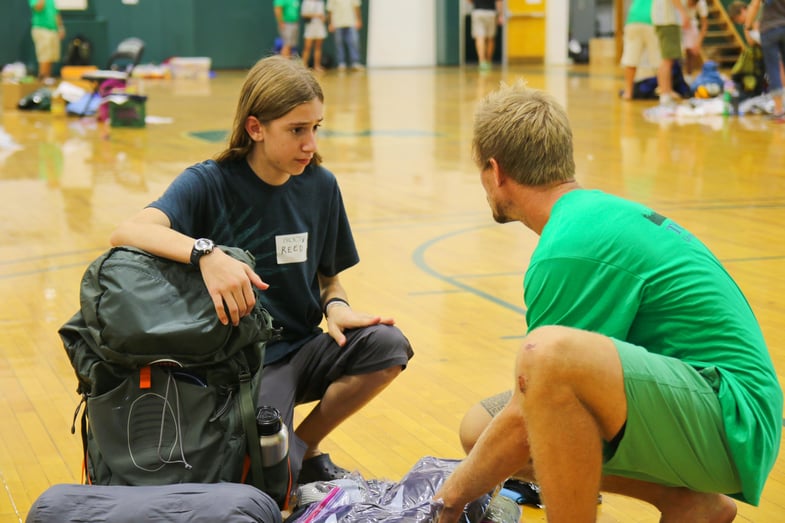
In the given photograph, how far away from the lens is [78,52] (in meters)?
22.3

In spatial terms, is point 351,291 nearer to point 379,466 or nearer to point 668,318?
point 379,466

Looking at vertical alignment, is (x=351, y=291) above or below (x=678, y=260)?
below

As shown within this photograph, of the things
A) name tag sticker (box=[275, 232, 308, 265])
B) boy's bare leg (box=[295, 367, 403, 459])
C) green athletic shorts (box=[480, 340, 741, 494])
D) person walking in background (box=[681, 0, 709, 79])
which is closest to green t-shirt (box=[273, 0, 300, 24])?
person walking in background (box=[681, 0, 709, 79])

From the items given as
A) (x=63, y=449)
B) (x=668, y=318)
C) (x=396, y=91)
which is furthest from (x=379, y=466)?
(x=396, y=91)

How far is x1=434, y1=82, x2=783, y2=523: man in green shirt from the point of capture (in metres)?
2.36

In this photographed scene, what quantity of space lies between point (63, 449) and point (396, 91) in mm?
15596

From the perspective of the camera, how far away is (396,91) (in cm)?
1883

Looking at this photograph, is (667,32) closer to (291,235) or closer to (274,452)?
(291,235)

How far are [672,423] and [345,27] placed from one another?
22728 mm

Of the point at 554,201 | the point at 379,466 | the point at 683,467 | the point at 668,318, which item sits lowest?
the point at 379,466

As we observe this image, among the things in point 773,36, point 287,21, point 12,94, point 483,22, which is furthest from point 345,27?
point 773,36

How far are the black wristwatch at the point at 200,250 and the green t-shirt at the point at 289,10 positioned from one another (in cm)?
2137

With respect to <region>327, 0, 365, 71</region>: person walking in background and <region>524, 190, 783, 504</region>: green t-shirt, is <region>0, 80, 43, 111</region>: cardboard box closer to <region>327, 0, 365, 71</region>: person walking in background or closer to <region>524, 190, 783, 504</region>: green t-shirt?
<region>327, 0, 365, 71</region>: person walking in background

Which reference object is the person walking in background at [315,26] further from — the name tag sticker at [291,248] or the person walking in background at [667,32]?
the name tag sticker at [291,248]
